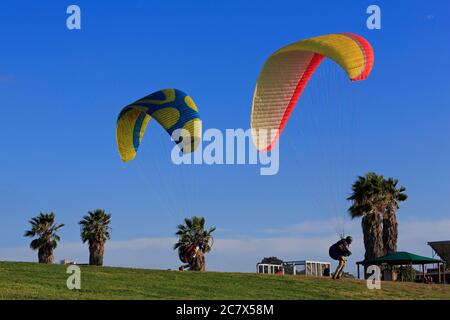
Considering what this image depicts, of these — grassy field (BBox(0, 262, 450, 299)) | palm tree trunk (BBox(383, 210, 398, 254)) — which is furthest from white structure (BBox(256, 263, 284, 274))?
palm tree trunk (BBox(383, 210, 398, 254))

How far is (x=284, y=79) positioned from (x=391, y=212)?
102 ft

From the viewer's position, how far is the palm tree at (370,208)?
59.4 m

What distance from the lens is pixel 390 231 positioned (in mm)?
60781

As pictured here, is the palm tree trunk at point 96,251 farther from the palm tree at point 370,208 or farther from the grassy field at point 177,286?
the grassy field at point 177,286

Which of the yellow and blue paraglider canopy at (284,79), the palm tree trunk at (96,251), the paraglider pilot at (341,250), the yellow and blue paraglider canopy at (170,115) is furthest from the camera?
the palm tree trunk at (96,251)

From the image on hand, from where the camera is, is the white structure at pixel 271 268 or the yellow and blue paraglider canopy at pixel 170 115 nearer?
the yellow and blue paraglider canopy at pixel 170 115

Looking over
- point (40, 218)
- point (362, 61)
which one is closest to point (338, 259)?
point (362, 61)

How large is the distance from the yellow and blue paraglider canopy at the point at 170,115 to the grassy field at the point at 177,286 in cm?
631

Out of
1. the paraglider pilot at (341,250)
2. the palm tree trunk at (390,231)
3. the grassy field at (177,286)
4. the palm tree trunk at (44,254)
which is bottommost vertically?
the grassy field at (177,286)

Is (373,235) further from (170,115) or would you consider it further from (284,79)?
(284,79)

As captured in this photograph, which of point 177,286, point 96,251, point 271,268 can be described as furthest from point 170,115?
point 96,251

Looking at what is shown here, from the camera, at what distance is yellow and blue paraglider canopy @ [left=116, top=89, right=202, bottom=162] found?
3559cm

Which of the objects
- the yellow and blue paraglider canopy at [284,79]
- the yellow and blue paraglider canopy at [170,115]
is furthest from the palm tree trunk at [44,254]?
the yellow and blue paraglider canopy at [284,79]
